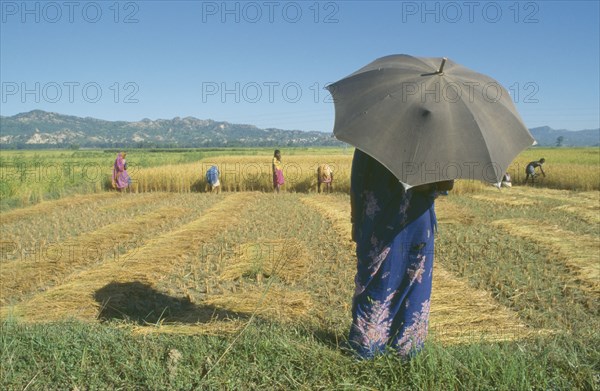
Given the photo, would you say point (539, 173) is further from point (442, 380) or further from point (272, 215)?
point (442, 380)

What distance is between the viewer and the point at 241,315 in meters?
4.05

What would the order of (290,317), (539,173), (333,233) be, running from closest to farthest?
(290,317) → (333,233) → (539,173)

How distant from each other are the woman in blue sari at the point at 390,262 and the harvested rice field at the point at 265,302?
0.17 m

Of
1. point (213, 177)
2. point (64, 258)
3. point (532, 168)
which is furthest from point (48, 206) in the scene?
point (532, 168)

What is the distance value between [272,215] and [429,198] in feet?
26.9

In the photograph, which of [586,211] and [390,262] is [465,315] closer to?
[390,262]

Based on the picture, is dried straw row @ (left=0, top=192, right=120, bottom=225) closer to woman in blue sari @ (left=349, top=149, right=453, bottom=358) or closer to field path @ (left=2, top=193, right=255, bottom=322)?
field path @ (left=2, top=193, right=255, bottom=322)

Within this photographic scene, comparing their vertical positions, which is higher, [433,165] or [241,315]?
[433,165]

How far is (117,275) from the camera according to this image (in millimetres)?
5469

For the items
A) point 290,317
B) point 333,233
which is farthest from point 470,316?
point 333,233

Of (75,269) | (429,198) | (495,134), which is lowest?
(75,269)

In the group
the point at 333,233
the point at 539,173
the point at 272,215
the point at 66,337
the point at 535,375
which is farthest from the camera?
the point at 539,173

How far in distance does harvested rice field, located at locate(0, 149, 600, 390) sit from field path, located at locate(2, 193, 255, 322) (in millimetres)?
24

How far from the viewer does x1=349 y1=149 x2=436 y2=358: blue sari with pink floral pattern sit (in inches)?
109
